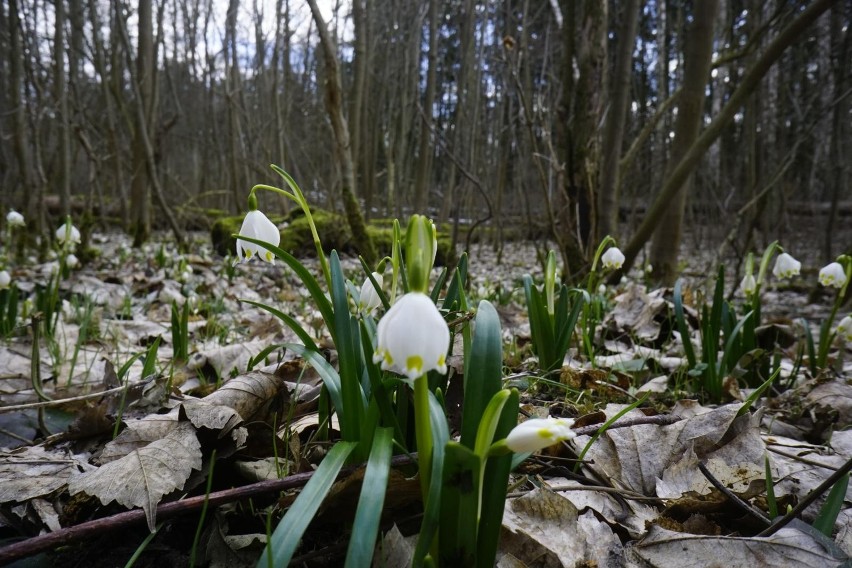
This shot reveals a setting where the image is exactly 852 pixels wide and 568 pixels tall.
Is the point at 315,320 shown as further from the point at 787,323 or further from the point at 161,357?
the point at 787,323

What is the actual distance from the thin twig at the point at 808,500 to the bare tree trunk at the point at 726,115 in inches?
110

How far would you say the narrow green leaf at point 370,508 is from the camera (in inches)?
29.1

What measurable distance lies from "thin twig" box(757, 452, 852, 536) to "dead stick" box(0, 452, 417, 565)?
2.13ft

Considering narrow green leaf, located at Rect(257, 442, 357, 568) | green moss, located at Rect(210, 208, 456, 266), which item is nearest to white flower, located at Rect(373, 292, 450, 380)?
narrow green leaf, located at Rect(257, 442, 357, 568)

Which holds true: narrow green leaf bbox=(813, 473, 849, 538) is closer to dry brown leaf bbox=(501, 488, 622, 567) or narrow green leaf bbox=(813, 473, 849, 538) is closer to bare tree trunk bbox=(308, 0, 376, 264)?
dry brown leaf bbox=(501, 488, 622, 567)

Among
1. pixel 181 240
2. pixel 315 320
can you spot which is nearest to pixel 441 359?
pixel 315 320

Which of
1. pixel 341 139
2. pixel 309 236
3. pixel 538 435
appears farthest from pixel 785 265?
pixel 309 236

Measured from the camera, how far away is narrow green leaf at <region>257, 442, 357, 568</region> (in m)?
0.74

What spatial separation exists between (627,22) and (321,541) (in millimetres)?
5174

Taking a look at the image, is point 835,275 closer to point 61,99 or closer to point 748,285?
point 748,285

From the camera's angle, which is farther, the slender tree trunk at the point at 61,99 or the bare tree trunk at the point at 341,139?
the slender tree trunk at the point at 61,99

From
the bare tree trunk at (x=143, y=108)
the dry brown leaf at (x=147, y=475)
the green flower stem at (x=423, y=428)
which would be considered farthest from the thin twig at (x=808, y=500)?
the bare tree trunk at (x=143, y=108)

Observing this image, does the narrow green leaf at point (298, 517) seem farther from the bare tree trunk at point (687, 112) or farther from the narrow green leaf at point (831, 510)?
the bare tree trunk at point (687, 112)

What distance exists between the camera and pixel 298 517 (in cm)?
78
